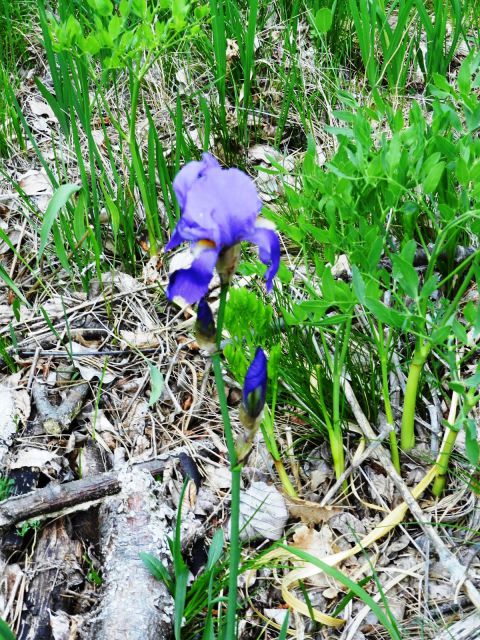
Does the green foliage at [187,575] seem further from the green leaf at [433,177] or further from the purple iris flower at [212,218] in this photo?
the green leaf at [433,177]

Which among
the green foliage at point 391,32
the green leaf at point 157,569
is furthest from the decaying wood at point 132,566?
the green foliage at point 391,32

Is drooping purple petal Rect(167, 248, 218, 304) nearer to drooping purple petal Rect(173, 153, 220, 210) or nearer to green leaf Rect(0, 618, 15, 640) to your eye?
drooping purple petal Rect(173, 153, 220, 210)

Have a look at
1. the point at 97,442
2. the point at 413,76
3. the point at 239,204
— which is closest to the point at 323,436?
the point at 97,442

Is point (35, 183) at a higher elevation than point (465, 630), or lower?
higher

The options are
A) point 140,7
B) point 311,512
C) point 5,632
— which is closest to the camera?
point 5,632

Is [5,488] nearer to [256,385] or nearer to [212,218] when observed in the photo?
[256,385]

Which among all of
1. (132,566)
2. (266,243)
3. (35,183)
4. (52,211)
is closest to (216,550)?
(132,566)
